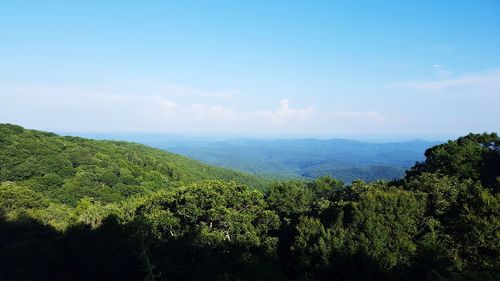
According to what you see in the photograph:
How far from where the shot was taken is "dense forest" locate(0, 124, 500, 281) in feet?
74.2

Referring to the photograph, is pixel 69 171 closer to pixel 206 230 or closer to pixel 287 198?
pixel 287 198

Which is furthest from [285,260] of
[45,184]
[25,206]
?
[45,184]

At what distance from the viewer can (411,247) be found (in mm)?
22938

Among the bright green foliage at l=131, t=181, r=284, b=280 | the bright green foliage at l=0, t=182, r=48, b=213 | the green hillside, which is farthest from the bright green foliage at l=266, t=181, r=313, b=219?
the green hillside

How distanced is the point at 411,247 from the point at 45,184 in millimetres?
56410

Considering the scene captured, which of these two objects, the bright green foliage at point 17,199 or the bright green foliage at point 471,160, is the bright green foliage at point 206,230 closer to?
the bright green foliage at point 17,199

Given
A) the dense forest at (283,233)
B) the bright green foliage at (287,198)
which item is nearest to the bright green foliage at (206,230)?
the dense forest at (283,233)

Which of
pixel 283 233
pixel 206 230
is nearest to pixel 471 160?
pixel 283 233

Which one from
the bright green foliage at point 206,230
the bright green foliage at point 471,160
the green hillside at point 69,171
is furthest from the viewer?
the green hillside at point 69,171

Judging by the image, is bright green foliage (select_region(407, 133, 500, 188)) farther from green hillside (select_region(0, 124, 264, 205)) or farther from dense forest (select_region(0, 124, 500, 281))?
green hillside (select_region(0, 124, 264, 205))

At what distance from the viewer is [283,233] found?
31.4 m

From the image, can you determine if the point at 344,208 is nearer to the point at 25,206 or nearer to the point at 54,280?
the point at 54,280

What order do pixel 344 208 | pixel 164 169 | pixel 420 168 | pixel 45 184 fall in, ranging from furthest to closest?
pixel 164 169 → pixel 45 184 → pixel 420 168 → pixel 344 208

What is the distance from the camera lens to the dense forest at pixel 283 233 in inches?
890
